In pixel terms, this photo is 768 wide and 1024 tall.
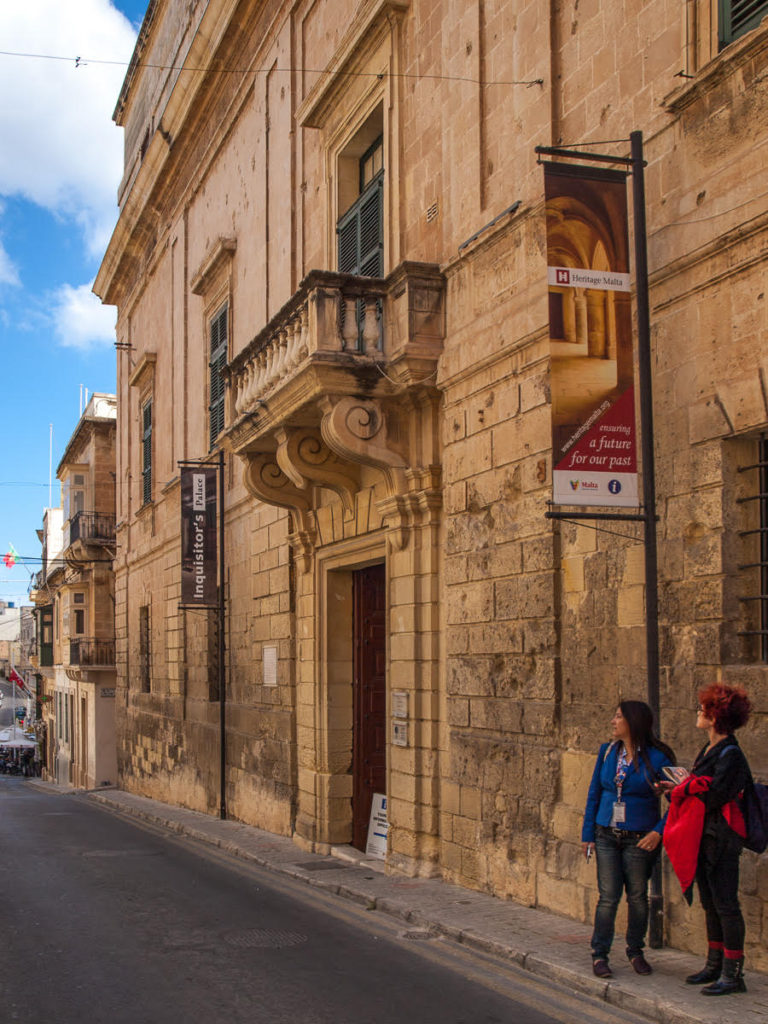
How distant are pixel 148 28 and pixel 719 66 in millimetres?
19560

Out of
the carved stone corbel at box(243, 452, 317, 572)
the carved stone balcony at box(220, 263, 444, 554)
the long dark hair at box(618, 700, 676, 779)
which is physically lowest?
the long dark hair at box(618, 700, 676, 779)

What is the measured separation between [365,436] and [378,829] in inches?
167

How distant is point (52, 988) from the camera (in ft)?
21.7

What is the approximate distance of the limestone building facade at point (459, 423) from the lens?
705 cm

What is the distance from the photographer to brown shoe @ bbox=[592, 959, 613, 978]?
251 inches

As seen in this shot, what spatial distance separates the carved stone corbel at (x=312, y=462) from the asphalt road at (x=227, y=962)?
398 cm

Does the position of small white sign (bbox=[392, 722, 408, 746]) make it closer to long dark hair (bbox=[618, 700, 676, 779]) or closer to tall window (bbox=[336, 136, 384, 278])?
tall window (bbox=[336, 136, 384, 278])

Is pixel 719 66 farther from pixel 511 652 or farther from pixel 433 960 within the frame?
pixel 433 960

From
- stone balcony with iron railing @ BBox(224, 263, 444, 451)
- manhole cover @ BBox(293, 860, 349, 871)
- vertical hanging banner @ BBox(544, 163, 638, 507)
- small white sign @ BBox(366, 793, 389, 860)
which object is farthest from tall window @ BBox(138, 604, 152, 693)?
vertical hanging banner @ BBox(544, 163, 638, 507)

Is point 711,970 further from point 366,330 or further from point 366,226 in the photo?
point 366,226

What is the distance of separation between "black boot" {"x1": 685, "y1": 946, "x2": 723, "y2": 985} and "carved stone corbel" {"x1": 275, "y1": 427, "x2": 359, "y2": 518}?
23.4ft

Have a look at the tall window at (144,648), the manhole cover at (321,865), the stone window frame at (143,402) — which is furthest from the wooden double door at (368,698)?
the tall window at (144,648)

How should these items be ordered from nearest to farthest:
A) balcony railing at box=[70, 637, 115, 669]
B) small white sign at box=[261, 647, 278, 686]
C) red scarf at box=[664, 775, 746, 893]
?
red scarf at box=[664, 775, 746, 893], small white sign at box=[261, 647, 278, 686], balcony railing at box=[70, 637, 115, 669]

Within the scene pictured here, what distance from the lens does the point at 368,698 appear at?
42.3 feet
